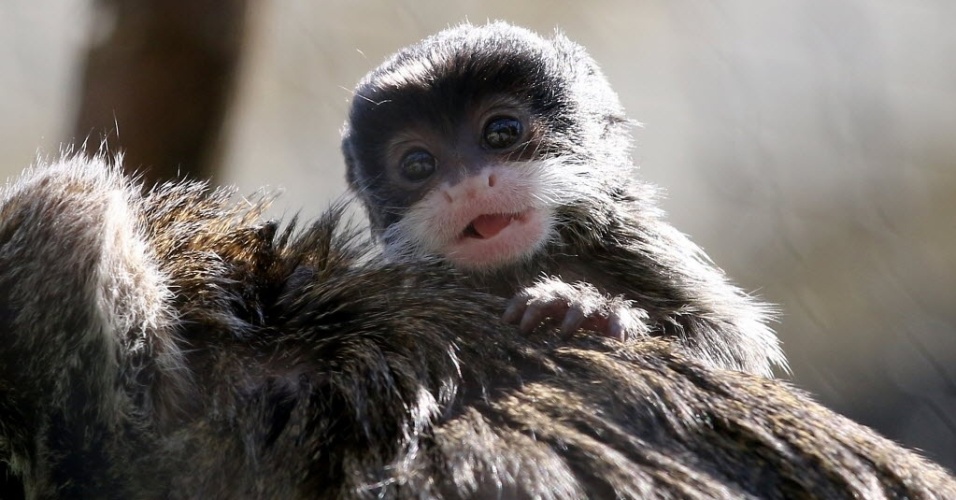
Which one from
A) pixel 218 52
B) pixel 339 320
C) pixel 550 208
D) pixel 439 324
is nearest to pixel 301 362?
pixel 339 320

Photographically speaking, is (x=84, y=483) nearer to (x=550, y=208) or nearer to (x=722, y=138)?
(x=550, y=208)

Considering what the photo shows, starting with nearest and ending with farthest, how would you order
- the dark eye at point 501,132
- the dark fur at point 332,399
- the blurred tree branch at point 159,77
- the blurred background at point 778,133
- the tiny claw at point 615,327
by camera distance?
the dark fur at point 332,399 → the tiny claw at point 615,327 → the dark eye at point 501,132 → the blurred tree branch at point 159,77 → the blurred background at point 778,133

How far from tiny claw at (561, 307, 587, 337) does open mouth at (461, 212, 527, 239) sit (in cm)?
73

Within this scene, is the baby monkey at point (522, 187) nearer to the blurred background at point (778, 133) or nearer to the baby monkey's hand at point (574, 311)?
the baby monkey's hand at point (574, 311)

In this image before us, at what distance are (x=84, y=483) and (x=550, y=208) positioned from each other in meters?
1.67

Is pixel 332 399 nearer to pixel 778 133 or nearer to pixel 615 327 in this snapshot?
pixel 615 327

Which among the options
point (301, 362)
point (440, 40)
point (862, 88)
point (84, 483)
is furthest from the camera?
point (862, 88)

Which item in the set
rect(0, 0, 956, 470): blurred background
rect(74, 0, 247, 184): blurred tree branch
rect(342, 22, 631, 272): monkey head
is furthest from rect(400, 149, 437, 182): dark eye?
rect(0, 0, 956, 470): blurred background

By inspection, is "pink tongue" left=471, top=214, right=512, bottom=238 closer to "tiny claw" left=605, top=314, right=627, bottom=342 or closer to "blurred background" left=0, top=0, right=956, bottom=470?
"tiny claw" left=605, top=314, right=627, bottom=342

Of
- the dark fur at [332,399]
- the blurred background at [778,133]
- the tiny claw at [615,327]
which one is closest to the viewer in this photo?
the dark fur at [332,399]

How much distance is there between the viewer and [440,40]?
3.51 meters

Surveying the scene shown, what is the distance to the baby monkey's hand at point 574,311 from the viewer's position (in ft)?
6.93

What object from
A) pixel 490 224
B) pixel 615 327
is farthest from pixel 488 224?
pixel 615 327

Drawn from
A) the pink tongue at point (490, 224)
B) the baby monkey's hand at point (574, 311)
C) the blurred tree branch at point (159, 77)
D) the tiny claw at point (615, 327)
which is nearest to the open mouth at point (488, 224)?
the pink tongue at point (490, 224)
